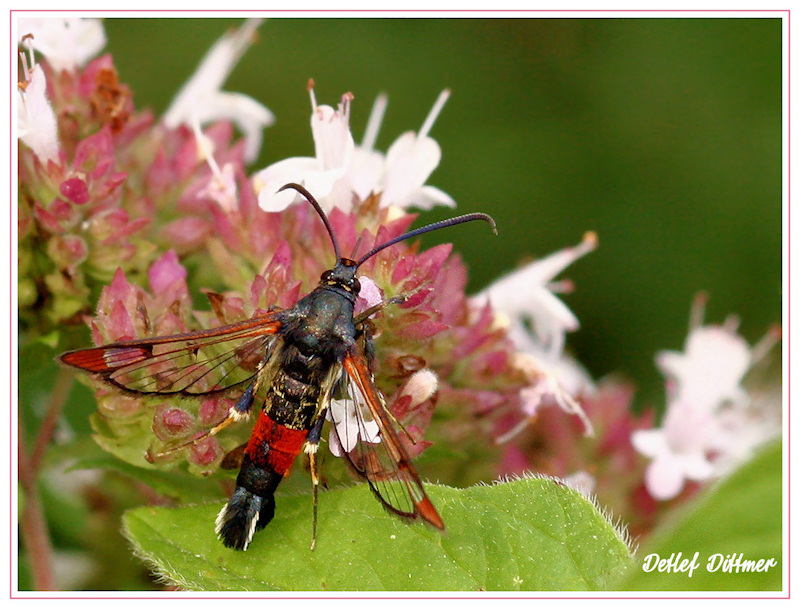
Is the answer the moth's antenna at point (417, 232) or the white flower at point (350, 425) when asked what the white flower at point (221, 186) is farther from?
the white flower at point (350, 425)

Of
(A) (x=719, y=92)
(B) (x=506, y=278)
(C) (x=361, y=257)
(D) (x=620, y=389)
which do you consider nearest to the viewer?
(C) (x=361, y=257)

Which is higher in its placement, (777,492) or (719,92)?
(719,92)
